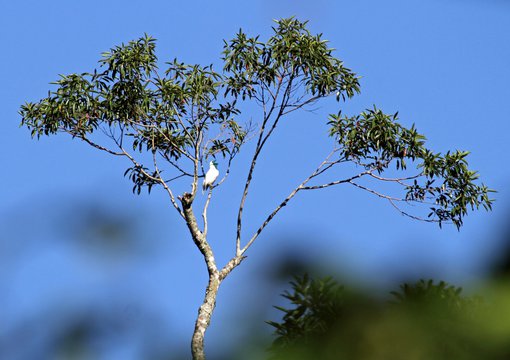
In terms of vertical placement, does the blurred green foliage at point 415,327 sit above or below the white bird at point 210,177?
below

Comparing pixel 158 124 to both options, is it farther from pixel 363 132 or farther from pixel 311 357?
pixel 311 357

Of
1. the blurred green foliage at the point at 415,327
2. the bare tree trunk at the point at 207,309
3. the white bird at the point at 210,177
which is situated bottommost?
the blurred green foliage at the point at 415,327

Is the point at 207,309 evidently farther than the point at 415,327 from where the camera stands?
Yes

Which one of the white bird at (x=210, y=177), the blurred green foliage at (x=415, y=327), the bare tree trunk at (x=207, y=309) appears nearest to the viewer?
the blurred green foliage at (x=415, y=327)

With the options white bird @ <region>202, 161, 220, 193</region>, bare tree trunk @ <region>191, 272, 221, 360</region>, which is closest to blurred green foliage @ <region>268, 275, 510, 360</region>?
bare tree trunk @ <region>191, 272, 221, 360</region>

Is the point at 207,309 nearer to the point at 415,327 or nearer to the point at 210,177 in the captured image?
the point at 210,177

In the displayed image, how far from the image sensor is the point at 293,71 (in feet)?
51.5

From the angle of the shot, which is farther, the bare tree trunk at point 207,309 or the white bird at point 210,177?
the white bird at point 210,177

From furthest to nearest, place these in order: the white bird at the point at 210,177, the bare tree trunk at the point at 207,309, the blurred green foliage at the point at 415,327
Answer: the white bird at the point at 210,177, the bare tree trunk at the point at 207,309, the blurred green foliage at the point at 415,327

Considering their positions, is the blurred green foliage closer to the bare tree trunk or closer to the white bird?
the bare tree trunk

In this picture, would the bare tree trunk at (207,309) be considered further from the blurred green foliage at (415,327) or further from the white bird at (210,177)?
the blurred green foliage at (415,327)

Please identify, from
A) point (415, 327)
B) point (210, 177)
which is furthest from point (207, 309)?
point (415, 327)

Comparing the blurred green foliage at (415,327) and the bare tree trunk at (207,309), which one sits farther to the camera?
the bare tree trunk at (207,309)

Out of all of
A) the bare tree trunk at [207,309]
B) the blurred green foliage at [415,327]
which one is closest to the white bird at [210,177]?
the bare tree trunk at [207,309]
